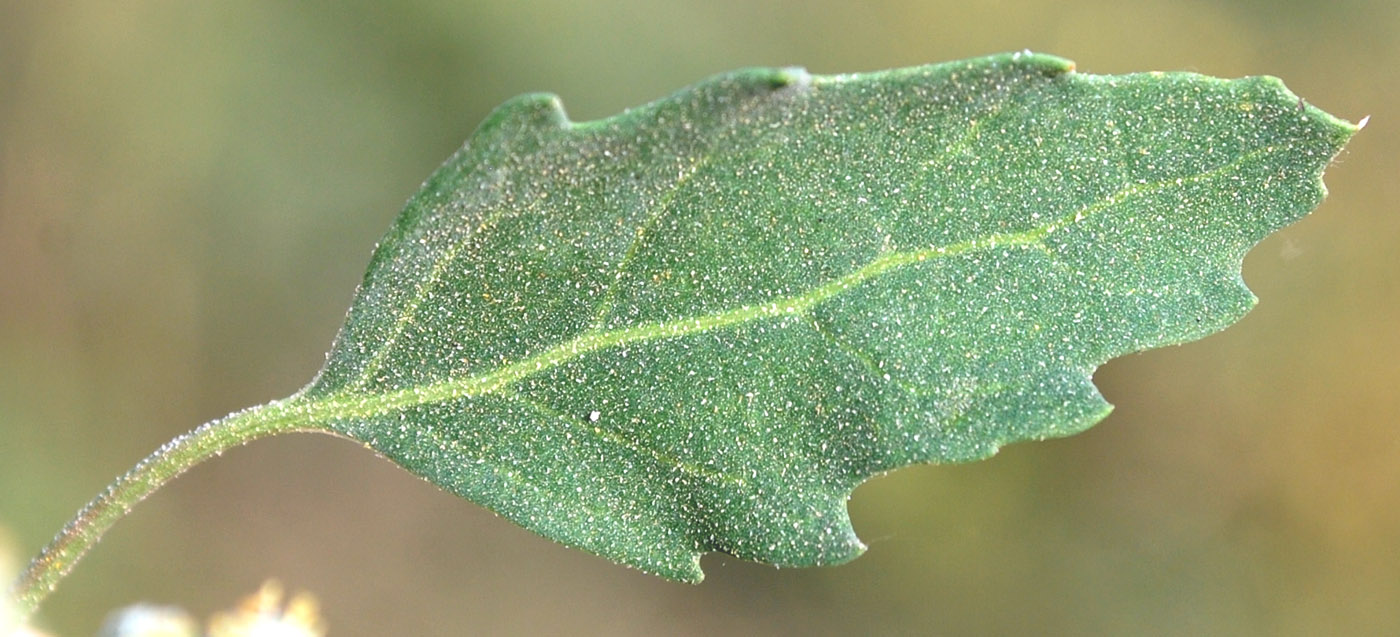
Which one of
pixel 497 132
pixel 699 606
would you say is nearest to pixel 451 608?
pixel 699 606

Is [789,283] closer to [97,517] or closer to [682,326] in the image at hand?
[682,326]

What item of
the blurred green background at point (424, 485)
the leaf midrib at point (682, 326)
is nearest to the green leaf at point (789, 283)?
the leaf midrib at point (682, 326)

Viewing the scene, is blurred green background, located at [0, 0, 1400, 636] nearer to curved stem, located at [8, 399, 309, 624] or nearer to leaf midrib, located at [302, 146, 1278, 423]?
leaf midrib, located at [302, 146, 1278, 423]

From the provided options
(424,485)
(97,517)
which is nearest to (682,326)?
(97,517)

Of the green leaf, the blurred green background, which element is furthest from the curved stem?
the blurred green background

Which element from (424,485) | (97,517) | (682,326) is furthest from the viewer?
(424,485)
